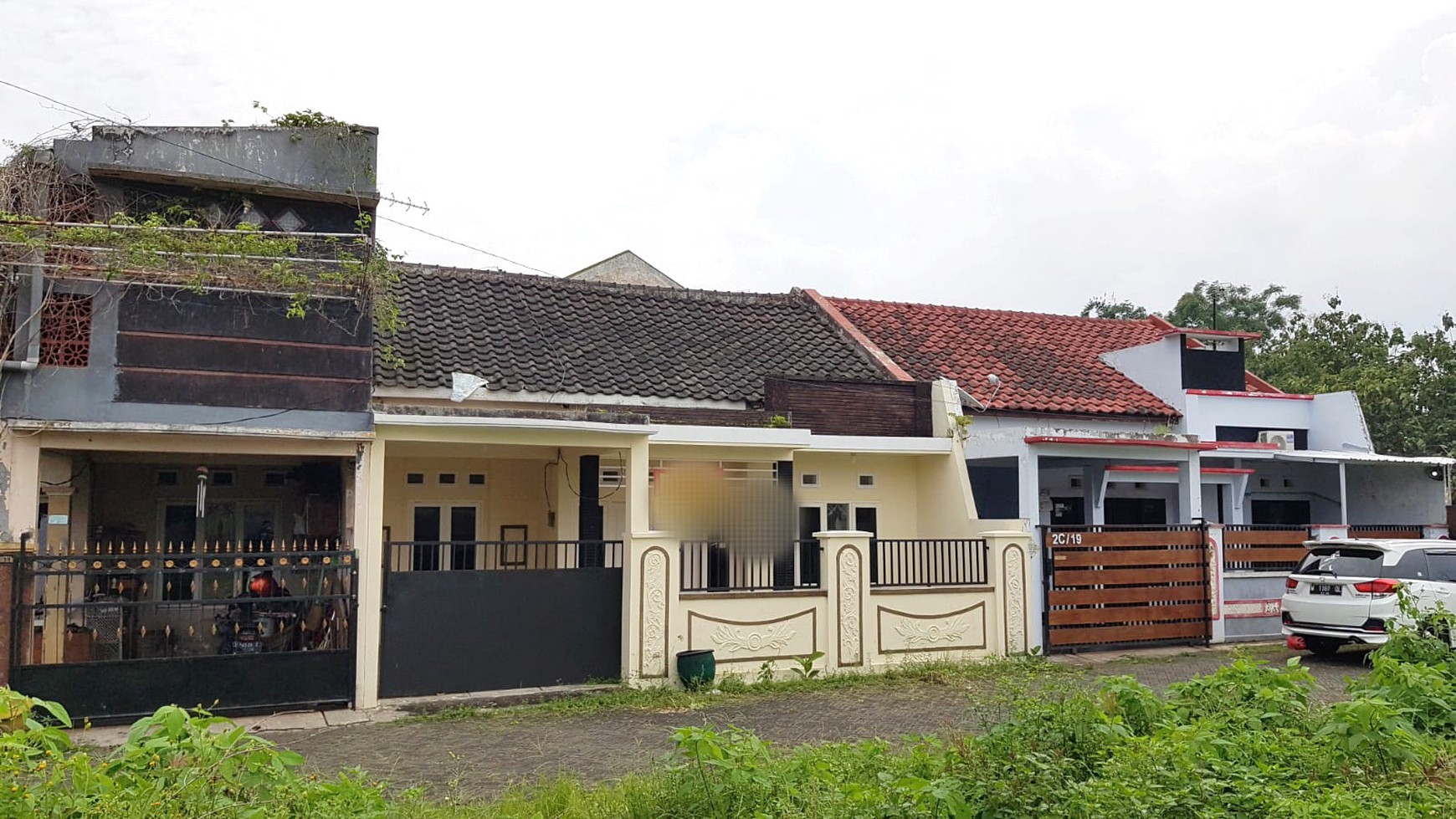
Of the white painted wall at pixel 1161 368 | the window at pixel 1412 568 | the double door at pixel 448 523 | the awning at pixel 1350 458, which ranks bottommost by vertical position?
the window at pixel 1412 568

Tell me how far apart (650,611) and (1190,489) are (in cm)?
893

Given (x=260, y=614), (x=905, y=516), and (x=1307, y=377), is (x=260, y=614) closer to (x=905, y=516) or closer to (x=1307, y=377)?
(x=905, y=516)

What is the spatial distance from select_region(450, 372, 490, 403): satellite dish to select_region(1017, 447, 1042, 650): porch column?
7.62 m

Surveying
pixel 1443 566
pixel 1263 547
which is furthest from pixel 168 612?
pixel 1443 566

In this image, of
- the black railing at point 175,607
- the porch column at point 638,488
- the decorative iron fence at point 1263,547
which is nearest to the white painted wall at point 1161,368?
the decorative iron fence at point 1263,547

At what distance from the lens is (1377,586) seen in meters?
13.5

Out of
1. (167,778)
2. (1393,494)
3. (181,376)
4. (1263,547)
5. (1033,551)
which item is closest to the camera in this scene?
(167,778)

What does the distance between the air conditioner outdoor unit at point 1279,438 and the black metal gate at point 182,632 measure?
1567 cm

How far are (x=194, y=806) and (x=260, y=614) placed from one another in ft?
20.8

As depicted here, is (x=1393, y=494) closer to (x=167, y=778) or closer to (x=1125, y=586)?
(x=1125, y=586)

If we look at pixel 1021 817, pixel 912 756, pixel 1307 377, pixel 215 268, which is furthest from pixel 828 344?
pixel 1307 377

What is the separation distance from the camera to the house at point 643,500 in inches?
469

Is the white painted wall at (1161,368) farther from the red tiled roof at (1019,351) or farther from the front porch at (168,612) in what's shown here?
the front porch at (168,612)

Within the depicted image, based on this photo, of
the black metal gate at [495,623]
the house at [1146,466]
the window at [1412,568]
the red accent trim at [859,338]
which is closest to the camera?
the black metal gate at [495,623]
